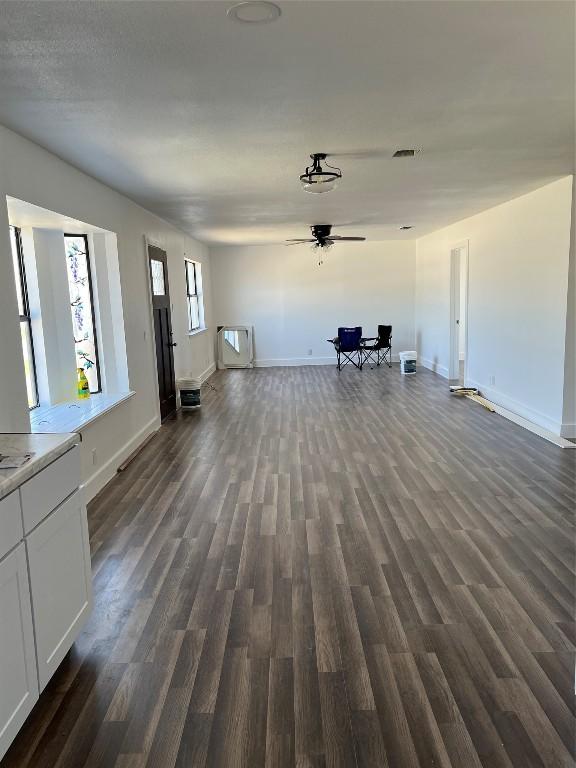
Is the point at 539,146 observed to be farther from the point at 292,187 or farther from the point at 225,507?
the point at 225,507

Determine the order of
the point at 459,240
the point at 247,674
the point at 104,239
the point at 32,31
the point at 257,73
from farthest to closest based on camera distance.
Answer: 1. the point at 459,240
2. the point at 104,239
3. the point at 257,73
4. the point at 247,674
5. the point at 32,31

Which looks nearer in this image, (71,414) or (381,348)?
(71,414)

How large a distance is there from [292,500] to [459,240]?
565 cm

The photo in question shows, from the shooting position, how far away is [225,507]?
386 centimetres

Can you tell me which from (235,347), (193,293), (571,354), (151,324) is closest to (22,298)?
(151,324)

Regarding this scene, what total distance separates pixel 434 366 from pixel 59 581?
28.2 ft

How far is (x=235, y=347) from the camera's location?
1094 cm

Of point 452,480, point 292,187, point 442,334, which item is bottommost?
point 452,480

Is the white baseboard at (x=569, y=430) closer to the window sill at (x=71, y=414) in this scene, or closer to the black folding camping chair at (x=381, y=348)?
the window sill at (x=71, y=414)

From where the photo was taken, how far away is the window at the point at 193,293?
928cm

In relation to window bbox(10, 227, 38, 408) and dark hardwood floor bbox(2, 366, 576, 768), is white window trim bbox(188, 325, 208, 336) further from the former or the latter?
window bbox(10, 227, 38, 408)

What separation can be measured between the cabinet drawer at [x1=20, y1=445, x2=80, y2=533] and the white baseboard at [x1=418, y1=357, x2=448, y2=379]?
7716 millimetres

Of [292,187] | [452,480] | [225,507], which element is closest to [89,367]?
[225,507]

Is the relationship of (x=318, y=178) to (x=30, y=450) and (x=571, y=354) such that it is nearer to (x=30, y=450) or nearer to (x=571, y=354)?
(x=30, y=450)
